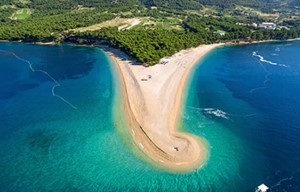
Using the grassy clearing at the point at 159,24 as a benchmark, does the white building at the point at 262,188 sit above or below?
above

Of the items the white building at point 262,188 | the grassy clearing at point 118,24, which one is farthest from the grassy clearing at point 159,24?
the white building at point 262,188

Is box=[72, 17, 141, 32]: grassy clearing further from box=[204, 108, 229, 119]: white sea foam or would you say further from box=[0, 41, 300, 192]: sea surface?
box=[204, 108, 229, 119]: white sea foam

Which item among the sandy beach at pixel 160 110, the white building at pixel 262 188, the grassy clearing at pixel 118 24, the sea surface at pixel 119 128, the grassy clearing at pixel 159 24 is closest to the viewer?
the white building at pixel 262 188

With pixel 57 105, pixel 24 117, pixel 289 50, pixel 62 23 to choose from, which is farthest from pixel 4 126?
pixel 289 50

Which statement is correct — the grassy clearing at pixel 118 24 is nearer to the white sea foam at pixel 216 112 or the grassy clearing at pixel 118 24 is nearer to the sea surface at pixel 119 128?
the sea surface at pixel 119 128

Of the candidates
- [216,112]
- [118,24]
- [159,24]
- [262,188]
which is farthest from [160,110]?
[159,24]

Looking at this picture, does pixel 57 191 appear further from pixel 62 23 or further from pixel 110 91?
pixel 62 23
